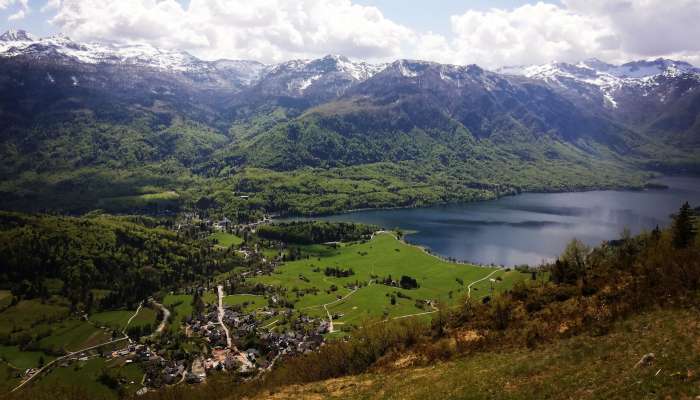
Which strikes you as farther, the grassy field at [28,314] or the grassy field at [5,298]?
the grassy field at [5,298]

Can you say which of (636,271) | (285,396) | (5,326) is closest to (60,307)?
(5,326)

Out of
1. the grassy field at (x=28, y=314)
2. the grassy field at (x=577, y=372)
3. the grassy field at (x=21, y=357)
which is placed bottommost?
the grassy field at (x=21, y=357)

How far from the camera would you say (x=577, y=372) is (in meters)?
33.7

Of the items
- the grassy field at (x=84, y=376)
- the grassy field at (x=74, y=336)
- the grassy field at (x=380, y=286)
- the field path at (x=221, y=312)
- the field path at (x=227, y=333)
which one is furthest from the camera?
the grassy field at (x=380, y=286)

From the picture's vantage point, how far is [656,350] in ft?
107

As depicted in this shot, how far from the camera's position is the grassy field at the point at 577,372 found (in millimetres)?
28531

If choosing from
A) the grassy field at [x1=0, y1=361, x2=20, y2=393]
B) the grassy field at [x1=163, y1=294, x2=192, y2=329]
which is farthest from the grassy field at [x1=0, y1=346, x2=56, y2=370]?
the grassy field at [x1=163, y1=294, x2=192, y2=329]

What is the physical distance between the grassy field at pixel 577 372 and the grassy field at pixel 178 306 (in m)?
103

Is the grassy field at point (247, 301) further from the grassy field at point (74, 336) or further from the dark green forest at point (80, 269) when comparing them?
the grassy field at point (74, 336)

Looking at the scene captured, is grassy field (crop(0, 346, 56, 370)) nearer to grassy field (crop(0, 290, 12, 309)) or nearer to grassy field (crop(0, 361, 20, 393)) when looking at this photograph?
grassy field (crop(0, 361, 20, 393))

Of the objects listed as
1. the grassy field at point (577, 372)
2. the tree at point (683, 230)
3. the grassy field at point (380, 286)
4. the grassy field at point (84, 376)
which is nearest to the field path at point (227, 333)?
the grassy field at point (380, 286)

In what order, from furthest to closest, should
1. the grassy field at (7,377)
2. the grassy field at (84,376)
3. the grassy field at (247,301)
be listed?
the grassy field at (247,301) < the grassy field at (7,377) < the grassy field at (84,376)

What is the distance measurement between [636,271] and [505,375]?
2597 centimetres

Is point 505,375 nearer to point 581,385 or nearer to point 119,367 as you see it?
point 581,385
